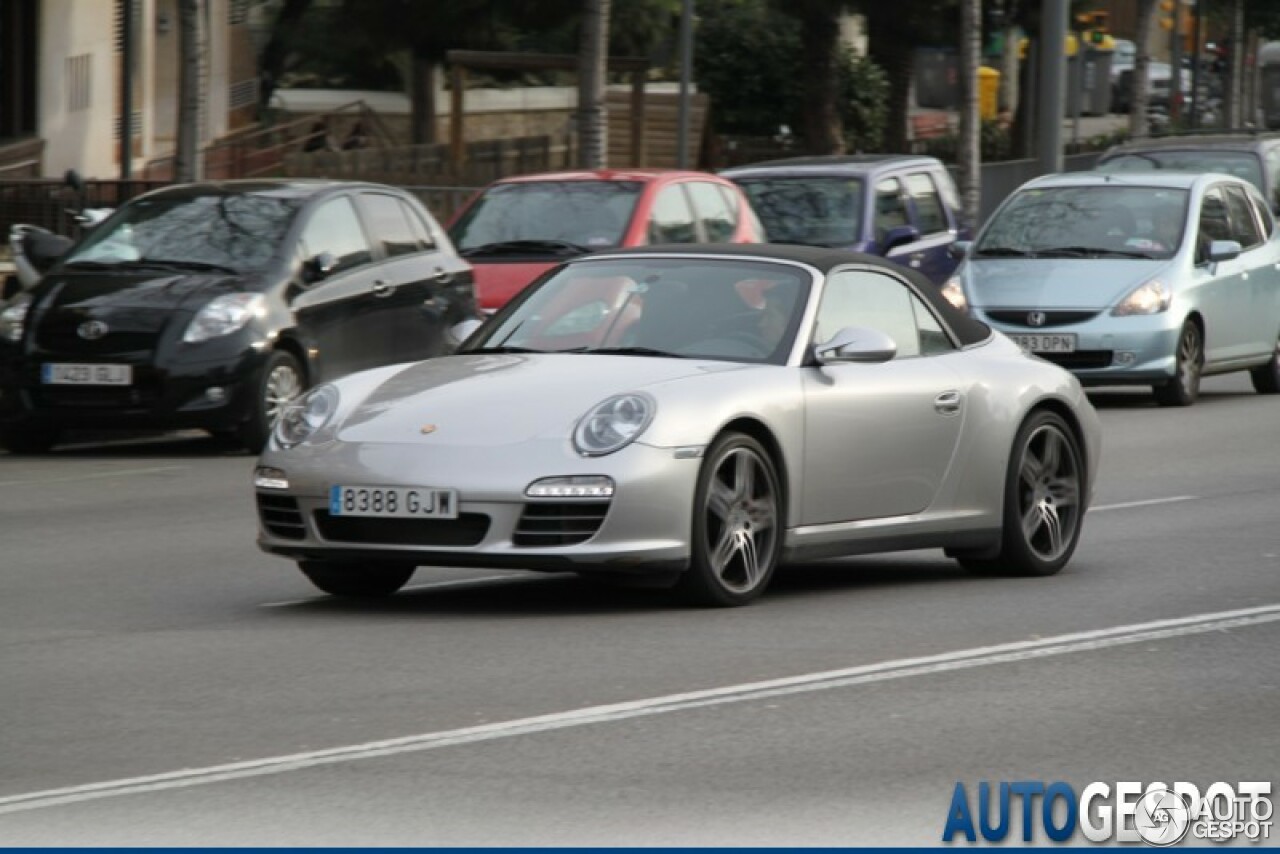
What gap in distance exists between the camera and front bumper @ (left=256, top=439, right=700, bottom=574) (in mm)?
9164

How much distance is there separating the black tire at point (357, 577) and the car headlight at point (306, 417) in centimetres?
45

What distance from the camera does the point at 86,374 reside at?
15.9 m

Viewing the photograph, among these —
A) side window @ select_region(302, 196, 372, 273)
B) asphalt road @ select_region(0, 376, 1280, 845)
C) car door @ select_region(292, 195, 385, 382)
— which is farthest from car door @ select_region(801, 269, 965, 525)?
side window @ select_region(302, 196, 372, 273)

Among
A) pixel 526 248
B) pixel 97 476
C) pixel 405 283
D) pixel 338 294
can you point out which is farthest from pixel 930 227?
pixel 97 476

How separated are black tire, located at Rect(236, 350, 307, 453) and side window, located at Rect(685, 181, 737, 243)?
196 inches

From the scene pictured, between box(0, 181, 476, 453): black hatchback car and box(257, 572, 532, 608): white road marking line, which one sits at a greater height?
box(0, 181, 476, 453): black hatchback car

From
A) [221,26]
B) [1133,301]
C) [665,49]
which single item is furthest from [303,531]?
[665,49]

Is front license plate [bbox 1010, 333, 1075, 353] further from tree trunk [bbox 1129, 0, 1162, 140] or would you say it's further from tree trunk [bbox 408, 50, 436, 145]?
tree trunk [bbox 408, 50, 436, 145]

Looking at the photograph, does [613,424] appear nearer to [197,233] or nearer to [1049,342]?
[197,233]

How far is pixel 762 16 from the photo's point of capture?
5728 centimetres

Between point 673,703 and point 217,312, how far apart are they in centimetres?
870

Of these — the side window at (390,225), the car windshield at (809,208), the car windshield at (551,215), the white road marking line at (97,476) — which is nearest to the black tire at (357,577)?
the white road marking line at (97,476)

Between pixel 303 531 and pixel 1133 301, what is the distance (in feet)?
38.3

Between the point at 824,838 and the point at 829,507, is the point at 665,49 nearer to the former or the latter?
the point at 829,507
